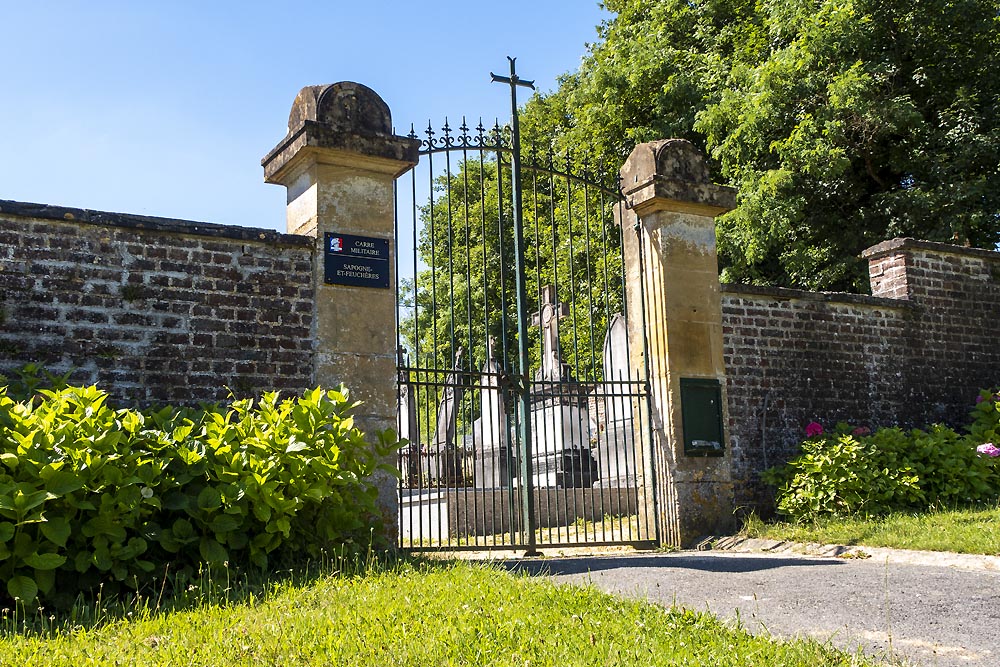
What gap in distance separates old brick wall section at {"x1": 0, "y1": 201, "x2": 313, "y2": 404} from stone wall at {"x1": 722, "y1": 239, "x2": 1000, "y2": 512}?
14.8ft

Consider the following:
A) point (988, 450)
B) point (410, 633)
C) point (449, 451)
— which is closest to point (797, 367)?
point (988, 450)

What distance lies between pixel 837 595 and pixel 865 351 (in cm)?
557

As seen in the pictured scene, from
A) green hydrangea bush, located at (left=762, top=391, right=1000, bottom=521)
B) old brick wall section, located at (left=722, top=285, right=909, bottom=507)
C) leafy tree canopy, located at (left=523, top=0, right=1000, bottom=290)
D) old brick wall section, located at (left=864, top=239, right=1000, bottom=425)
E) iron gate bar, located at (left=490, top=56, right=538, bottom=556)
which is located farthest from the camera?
leafy tree canopy, located at (left=523, top=0, right=1000, bottom=290)

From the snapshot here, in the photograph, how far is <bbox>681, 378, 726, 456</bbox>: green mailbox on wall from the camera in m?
8.74

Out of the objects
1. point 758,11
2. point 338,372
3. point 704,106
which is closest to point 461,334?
point 704,106

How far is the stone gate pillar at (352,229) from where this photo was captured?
23.8ft

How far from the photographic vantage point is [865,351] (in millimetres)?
10336

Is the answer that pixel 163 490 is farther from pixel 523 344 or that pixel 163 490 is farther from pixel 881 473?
pixel 881 473

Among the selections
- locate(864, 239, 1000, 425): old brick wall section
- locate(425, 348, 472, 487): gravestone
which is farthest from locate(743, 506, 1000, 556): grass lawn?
locate(425, 348, 472, 487): gravestone

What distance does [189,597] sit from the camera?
5.10 m

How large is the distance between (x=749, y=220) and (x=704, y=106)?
3.55m

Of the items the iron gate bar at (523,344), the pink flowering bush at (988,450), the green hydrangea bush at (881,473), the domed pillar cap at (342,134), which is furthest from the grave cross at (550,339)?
the domed pillar cap at (342,134)

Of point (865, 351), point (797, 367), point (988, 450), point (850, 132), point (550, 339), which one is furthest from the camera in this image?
point (850, 132)

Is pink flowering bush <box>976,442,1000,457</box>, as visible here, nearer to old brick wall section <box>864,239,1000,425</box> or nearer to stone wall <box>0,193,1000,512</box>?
old brick wall section <box>864,239,1000,425</box>
